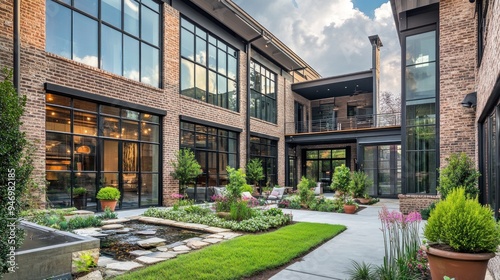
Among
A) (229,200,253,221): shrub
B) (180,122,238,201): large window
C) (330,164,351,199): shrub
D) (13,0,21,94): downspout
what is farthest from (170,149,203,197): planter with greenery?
(13,0,21,94): downspout

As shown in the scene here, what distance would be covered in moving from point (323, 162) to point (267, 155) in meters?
6.15

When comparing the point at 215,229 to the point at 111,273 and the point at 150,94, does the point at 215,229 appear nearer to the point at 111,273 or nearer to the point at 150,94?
the point at 111,273

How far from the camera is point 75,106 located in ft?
31.2

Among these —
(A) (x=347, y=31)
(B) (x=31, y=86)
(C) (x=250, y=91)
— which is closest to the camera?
(B) (x=31, y=86)

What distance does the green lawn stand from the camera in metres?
4.13

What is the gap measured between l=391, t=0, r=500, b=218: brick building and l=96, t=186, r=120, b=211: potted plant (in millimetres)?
9857

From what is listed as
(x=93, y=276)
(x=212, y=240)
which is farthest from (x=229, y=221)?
(x=93, y=276)

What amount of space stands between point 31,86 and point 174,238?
5664 mm

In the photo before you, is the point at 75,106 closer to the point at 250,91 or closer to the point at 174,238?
the point at 174,238

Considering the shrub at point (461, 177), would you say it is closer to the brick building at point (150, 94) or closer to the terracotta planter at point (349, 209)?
the terracotta planter at point (349, 209)

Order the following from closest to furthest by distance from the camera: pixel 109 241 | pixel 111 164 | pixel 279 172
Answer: pixel 109 241
pixel 111 164
pixel 279 172

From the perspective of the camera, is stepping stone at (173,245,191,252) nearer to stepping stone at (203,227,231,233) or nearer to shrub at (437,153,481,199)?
stepping stone at (203,227,231,233)

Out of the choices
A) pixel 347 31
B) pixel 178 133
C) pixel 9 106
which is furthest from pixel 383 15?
pixel 9 106

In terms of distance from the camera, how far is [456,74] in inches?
408
